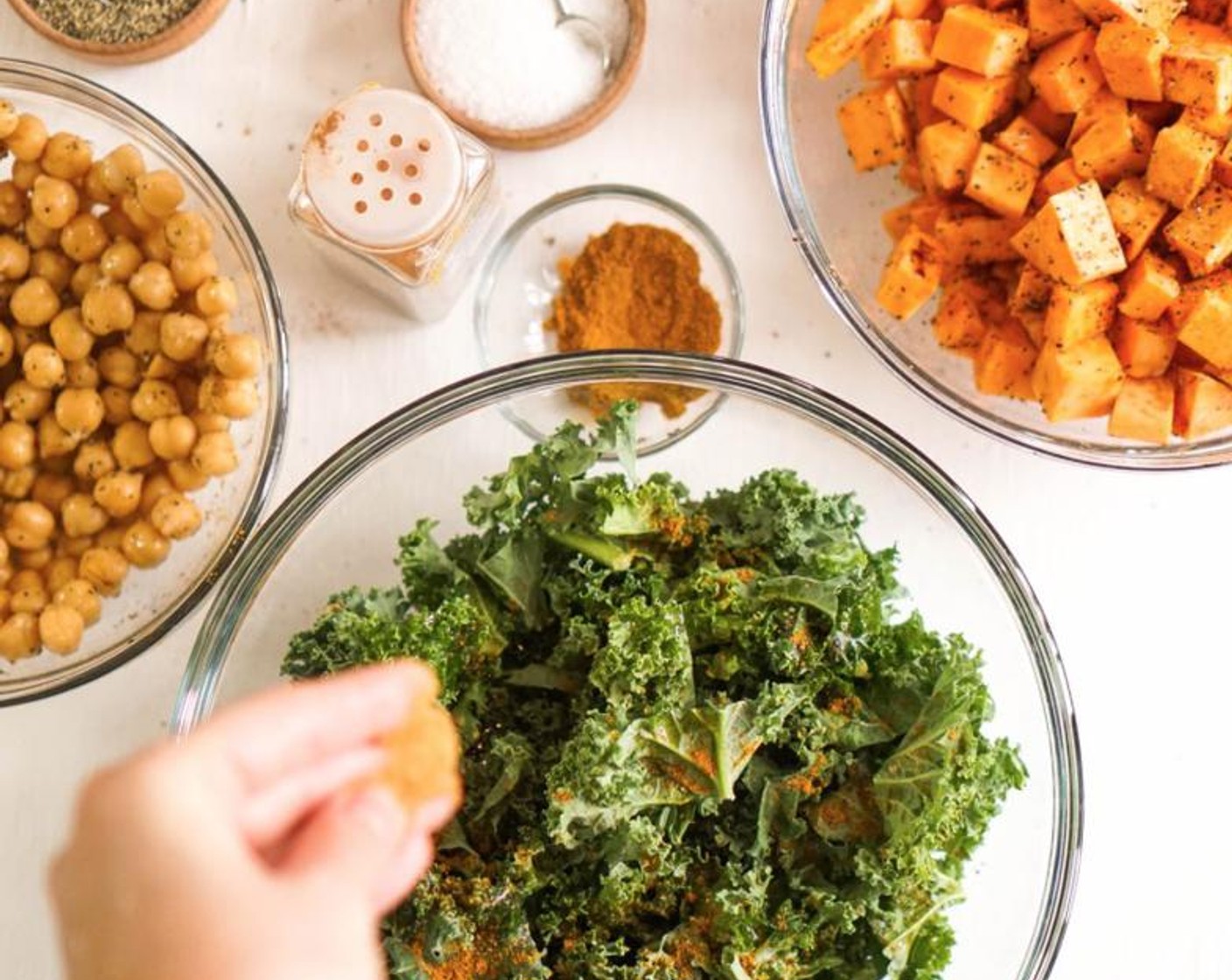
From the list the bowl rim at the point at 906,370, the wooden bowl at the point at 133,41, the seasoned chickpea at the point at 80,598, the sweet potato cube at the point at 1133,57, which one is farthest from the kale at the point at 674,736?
the wooden bowl at the point at 133,41

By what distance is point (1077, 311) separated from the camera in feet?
5.14

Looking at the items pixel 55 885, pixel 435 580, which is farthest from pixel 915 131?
pixel 55 885

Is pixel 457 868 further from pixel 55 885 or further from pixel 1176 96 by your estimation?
pixel 1176 96

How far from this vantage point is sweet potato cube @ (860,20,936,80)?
163 cm

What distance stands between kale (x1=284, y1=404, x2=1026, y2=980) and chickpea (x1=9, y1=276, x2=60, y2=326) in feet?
1.71

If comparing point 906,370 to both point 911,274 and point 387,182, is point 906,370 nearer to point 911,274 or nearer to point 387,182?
point 911,274

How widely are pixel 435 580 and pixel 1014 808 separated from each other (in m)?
0.72

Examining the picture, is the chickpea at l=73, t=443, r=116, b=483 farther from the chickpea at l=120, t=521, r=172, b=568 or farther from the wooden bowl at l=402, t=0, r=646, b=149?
the wooden bowl at l=402, t=0, r=646, b=149

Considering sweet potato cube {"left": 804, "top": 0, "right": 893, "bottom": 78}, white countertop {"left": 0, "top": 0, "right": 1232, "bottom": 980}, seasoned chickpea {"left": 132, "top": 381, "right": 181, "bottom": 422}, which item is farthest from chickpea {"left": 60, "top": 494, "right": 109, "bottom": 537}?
sweet potato cube {"left": 804, "top": 0, "right": 893, "bottom": 78}

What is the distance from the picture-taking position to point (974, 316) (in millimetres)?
1678

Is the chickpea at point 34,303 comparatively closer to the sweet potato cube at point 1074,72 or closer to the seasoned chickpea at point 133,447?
the seasoned chickpea at point 133,447

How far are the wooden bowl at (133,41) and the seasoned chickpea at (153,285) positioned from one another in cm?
31

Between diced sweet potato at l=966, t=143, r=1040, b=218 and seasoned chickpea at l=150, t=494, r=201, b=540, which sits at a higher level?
diced sweet potato at l=966, t=143, r=1040, b=218

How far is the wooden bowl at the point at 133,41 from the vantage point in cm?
177
